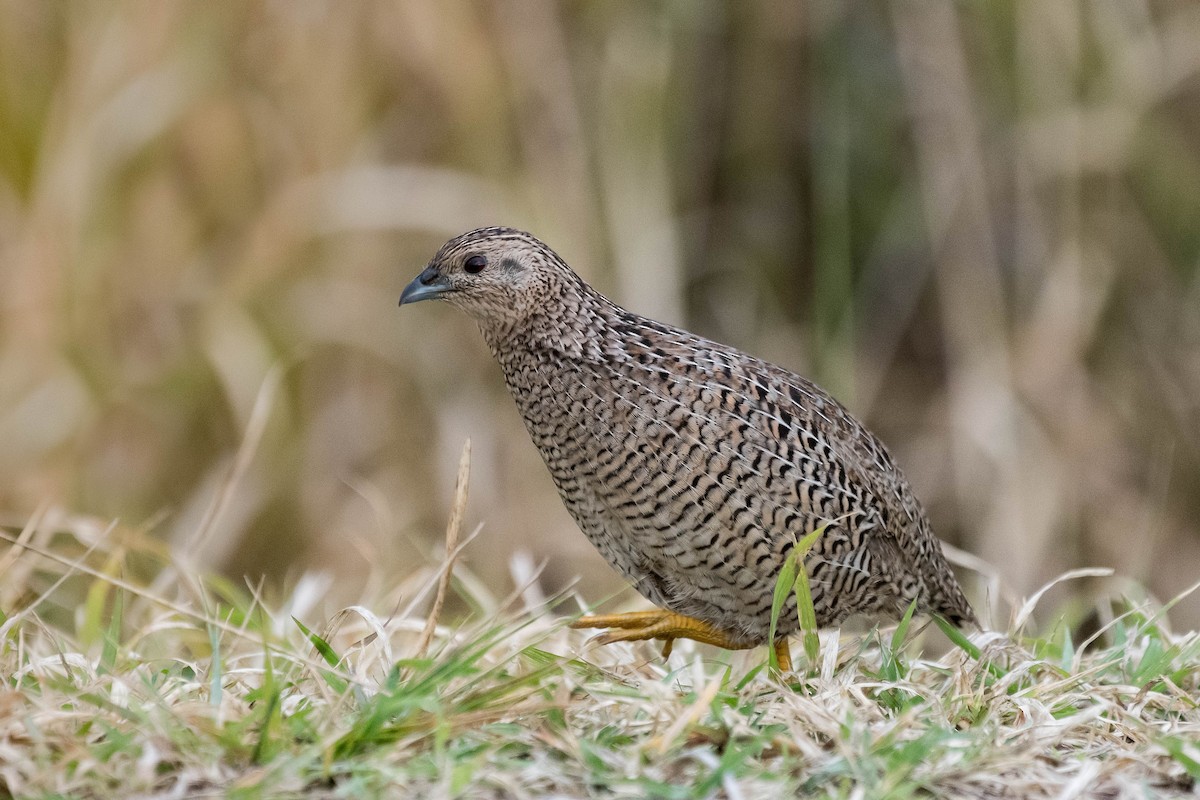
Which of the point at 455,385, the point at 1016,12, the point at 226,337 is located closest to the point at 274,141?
the point at 226,337

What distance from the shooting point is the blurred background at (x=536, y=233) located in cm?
537

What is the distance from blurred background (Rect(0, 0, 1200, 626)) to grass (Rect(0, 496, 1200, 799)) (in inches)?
103

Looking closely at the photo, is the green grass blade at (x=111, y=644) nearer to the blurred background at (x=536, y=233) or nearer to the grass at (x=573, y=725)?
the grass at (x=573, y=725)

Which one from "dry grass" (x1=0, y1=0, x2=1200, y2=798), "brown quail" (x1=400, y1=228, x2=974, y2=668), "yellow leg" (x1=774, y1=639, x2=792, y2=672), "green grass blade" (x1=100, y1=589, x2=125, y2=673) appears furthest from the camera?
"dry grass" (x1=0, y1=0, x2=1200, y2=798)

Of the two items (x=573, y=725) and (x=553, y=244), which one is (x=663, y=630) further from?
(x=553, y=244)

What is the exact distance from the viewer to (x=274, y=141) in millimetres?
5551

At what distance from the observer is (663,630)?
304cm

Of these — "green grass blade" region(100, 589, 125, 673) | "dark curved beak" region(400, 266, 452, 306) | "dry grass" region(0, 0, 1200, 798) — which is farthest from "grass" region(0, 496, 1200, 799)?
"dry grass" region(0, 0, 1200, 798)

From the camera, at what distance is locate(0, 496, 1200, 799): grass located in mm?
2082

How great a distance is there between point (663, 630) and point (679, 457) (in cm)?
39

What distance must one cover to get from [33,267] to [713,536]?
3.46m

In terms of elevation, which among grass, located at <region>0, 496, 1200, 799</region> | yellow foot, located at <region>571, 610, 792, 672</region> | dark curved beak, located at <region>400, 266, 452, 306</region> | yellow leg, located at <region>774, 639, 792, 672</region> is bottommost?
yellow leg, located at <region>774, 639, 792, 672</region>

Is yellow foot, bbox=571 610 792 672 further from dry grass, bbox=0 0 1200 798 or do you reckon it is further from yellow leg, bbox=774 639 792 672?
dry grass, bbox=0 0 1200 798

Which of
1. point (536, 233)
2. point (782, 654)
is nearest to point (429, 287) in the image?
point (782, 654)
